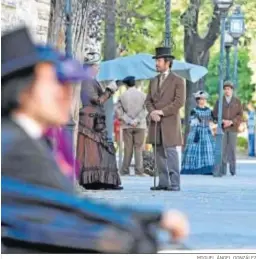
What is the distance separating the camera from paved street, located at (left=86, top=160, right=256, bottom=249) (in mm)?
5375

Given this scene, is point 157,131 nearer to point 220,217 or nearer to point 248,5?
point 220,217

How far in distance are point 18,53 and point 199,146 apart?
34.8 feet

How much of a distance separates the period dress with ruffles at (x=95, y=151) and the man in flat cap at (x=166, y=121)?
396mm

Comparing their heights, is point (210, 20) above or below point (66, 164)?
above

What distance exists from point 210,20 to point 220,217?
5691 millimetres

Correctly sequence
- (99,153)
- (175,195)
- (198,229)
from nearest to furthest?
(198,229) < (175,195) < (99,153)

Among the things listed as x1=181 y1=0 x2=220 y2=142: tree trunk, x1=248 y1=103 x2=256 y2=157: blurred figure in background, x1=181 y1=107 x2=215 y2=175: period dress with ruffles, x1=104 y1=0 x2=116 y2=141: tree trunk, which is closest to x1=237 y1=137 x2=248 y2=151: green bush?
x1=248 y1=103 x2=256 y2=157: blurred figure in background

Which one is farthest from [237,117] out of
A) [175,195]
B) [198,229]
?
[198,229]

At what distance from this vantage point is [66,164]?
272cm

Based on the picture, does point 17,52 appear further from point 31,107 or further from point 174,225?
point 174,225

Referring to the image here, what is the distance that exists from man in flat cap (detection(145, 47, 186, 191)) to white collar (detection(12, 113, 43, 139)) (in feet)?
16.0

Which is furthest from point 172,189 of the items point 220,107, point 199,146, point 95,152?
point 199,146

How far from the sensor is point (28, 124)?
2594 mm

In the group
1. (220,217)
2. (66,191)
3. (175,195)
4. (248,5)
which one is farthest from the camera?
(248,5)
